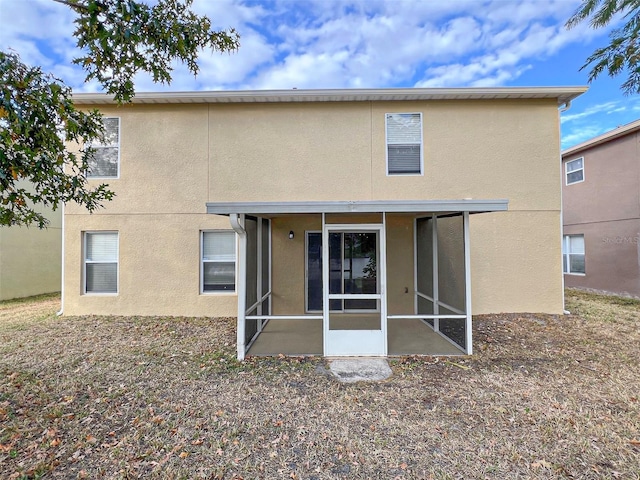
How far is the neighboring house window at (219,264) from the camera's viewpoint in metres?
7.83

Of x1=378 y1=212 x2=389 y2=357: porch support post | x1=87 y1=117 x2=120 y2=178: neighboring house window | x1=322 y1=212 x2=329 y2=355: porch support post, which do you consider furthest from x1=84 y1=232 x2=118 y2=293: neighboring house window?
x1=378 y1=212 x2=389 y2=357: porch support post

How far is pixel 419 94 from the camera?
24.4ft

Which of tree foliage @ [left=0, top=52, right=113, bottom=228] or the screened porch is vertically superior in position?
tree foliage @ [left=0, top=52, right=113, bottom=228]

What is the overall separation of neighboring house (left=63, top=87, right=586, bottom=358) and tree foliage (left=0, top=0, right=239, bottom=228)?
9.60ft

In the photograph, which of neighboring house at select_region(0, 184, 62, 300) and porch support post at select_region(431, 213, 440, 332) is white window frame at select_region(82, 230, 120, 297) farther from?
porch support post at select_region(431, 213, 440, 332)

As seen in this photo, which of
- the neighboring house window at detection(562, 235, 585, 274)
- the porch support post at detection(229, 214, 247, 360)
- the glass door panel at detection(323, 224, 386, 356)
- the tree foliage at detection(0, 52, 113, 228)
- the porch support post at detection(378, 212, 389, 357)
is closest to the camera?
the tree foliage at detection(0, 52, 113, 228)

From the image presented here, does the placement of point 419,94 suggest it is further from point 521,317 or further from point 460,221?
point 521,317

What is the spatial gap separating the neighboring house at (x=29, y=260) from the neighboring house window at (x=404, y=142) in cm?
1183

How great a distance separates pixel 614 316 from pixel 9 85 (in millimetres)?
11890

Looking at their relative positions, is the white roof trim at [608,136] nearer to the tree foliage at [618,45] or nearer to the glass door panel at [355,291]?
the tree foliage at [618,45]

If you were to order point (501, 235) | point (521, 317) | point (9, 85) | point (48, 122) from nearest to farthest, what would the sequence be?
point (9, 85), point (48, 122), point (521, 317), point (501, 235)

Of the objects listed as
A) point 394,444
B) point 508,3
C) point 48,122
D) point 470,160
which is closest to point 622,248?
point 470,160

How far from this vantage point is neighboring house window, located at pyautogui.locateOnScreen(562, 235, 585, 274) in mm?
11959

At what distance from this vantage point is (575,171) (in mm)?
12109
